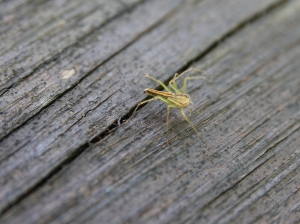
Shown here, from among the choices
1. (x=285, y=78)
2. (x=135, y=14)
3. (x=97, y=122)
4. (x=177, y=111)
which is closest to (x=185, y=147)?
(x=177, y=111)

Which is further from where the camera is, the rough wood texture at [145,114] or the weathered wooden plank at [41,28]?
the weathered wooden plank at [41,28]

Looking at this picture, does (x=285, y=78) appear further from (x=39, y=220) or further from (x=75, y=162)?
(x=39, y=220)

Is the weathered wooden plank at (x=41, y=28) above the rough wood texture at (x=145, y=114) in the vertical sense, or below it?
above

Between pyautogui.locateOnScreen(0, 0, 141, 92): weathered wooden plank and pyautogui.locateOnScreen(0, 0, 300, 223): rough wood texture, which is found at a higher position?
pyautogui.locateOnScreen(0, 0, 141, 92): weathered wooden plank

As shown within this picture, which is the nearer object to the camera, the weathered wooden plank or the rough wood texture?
the rough wood texture

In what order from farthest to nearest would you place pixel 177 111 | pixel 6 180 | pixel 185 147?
pixel 177 111
pixel 185 147
pixel 6 180

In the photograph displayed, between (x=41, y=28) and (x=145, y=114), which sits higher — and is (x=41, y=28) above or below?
above

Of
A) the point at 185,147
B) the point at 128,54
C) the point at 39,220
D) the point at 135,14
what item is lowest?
the point at 185,147

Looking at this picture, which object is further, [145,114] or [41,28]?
[41,28]
